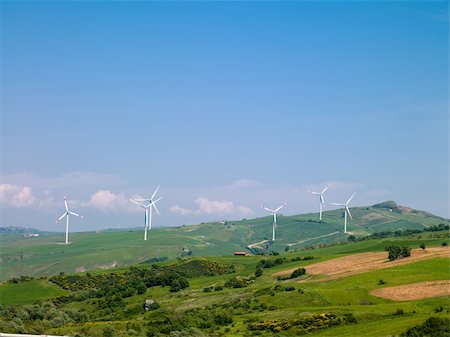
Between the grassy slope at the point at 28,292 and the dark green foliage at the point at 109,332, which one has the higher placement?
the dark green foliage at the point at 109,332

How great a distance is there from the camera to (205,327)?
94.2m

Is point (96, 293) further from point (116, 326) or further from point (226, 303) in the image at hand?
point (116, 326)

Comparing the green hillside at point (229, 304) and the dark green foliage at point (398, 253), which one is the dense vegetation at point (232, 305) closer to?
the green hillside at point (229, 304)

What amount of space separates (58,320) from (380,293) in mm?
55515

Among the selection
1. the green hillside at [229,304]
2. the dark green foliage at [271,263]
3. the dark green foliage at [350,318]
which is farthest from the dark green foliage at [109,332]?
the dark green foliage at [271,263]

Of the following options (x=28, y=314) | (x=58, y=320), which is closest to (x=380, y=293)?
(x=58, y=320)

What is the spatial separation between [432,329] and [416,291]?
41353 millimetres

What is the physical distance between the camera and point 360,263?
150750 mm

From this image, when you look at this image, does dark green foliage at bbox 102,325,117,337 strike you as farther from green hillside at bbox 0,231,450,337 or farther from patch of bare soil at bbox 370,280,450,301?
patch of bare soil at bbox 370,280,450,301

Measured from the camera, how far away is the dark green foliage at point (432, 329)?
64081 mm

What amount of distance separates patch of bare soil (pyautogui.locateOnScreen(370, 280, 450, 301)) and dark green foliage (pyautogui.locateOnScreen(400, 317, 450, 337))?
107 feet

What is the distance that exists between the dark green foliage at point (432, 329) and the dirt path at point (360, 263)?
6456cm

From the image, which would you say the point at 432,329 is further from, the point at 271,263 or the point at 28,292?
the point at 28,292

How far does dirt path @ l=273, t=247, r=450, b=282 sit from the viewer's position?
136m
